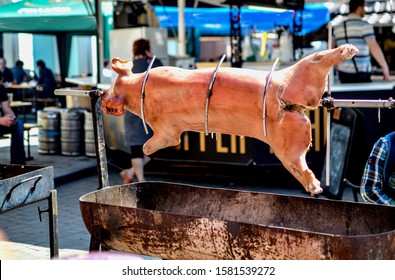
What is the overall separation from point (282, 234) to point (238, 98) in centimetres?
66

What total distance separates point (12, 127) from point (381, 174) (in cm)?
566

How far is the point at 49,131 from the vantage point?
1040cm

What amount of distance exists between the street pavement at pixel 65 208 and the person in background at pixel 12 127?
0.61 meters

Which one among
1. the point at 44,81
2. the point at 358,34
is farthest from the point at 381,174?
the point at 44,81

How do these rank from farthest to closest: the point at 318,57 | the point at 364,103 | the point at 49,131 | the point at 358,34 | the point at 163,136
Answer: the point at 49,131, the point at 358,34, the point at 163,136, the point at 364,103, the point at 318,57

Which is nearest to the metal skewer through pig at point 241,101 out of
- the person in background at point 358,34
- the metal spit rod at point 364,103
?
the metal spit rod at point 364,103

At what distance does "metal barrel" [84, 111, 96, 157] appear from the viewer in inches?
391

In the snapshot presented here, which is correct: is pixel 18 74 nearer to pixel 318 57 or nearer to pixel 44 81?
pixel 44 81

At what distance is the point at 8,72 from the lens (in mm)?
16938

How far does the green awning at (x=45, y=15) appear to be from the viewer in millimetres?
9931

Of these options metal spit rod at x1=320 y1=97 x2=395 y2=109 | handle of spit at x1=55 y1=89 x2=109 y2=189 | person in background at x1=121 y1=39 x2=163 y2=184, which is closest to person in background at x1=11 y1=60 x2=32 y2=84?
person in background at x1=121 y1=39 x2=163 y2=184

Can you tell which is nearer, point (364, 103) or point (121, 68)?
point (364, 103)

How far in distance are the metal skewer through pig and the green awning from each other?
6.99 meters
